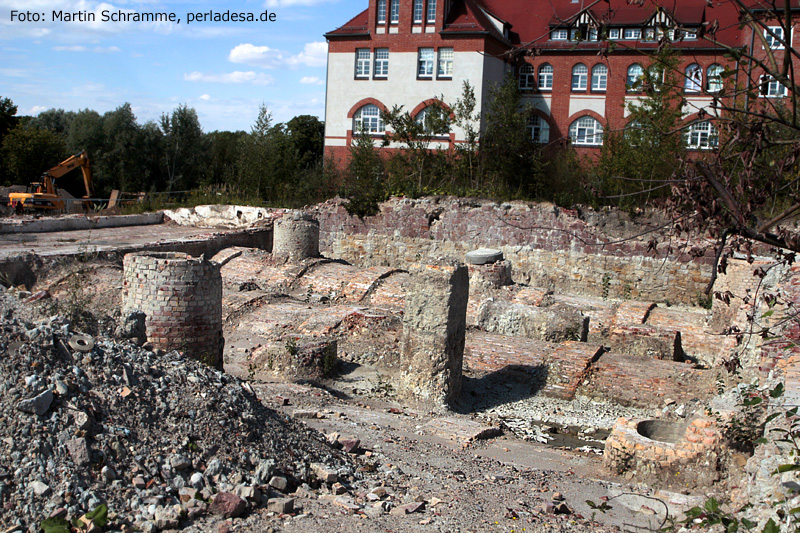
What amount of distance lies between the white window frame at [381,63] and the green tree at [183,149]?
1230 centimetres

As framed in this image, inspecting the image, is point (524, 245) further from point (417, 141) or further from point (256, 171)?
point (256, 171)

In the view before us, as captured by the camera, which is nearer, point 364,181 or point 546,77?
point 364,181

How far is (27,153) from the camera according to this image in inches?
1399

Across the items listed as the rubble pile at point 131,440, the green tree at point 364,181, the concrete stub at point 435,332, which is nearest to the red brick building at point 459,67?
the green tree at point 364,181

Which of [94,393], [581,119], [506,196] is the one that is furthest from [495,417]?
[581,119]

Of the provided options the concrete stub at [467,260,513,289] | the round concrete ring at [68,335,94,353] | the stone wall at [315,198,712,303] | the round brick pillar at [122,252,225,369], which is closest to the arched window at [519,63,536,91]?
the stone wall at [315,198,712,303]

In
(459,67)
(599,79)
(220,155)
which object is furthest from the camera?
(220,155)

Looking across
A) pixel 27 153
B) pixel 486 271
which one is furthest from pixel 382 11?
pixel 486 271

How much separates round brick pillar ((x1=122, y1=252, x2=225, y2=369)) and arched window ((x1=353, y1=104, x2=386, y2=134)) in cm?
2514

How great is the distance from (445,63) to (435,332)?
25.0 meters

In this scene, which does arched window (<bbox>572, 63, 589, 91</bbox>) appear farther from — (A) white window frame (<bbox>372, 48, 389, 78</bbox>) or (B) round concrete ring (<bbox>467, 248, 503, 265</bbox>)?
(B) round concrete ring (<bbox>467, 248, 503, 265</bbox>)

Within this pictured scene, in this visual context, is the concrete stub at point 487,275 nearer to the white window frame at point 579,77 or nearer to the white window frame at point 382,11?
the white window frame at point 579,77

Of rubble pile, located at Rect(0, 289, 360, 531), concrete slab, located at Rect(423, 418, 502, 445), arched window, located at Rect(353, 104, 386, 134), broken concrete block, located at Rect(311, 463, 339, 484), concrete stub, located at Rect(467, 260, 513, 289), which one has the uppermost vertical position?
arched window, located at Rect(353, 104, 386, 134)

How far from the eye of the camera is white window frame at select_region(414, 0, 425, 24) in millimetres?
31891
